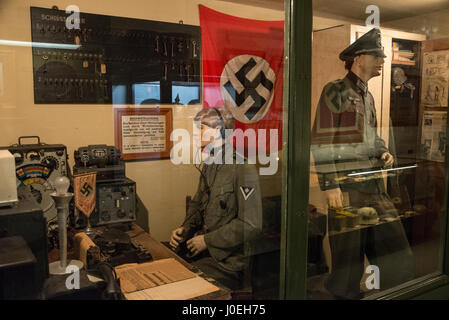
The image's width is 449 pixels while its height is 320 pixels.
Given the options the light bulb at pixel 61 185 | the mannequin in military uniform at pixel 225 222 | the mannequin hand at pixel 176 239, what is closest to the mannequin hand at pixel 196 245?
the mannequin in military uniform at pixel 225 222

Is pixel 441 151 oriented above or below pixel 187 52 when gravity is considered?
below

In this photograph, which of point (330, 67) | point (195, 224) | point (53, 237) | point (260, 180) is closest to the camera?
point (53, 237)

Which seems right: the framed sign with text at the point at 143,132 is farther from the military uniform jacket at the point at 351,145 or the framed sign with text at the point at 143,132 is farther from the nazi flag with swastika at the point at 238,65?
the military uniform jacket at the point at 351,145

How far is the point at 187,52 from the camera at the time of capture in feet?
9.78

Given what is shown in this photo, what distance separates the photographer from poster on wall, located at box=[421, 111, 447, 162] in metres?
2.51

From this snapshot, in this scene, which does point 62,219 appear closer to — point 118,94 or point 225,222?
point 225,222

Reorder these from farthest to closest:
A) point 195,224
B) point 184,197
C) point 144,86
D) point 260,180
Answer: point 184,197, point 144,86, point 195,224, point 260,180

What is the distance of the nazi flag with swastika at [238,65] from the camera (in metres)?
3.03

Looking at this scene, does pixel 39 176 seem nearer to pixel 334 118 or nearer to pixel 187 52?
pixel 187 52

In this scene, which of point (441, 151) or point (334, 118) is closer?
point (334, 118)

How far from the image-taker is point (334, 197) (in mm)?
2643
